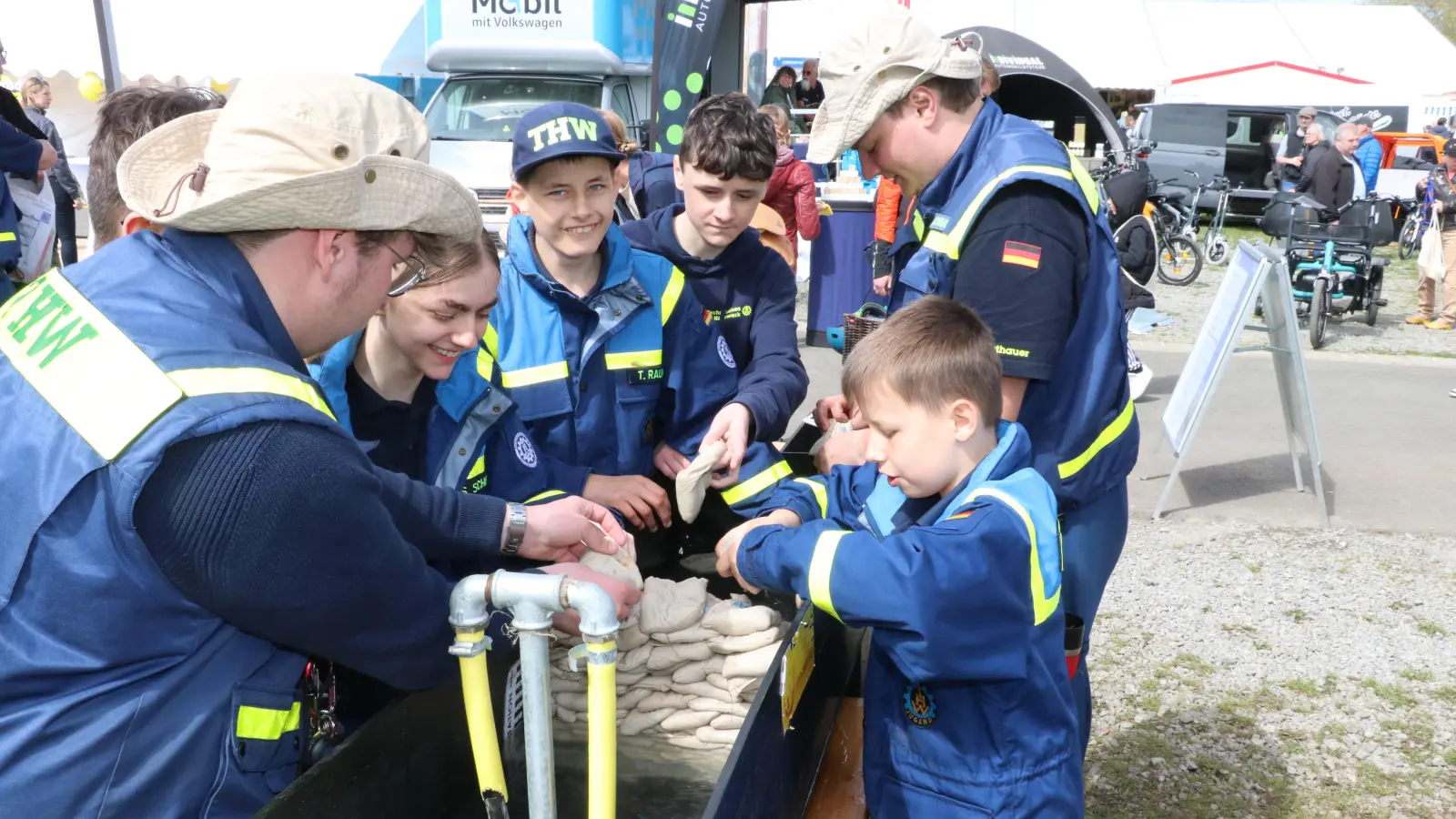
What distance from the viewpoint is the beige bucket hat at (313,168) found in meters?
1.26

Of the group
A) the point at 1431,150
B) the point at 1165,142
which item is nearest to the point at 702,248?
the point at 1165,142

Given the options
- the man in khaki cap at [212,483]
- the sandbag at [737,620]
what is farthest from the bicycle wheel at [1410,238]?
the man in khaki cap at [212,483]

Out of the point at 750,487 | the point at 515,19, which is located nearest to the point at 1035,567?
the point at 750,487

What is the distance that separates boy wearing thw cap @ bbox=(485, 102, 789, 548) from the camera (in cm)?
246

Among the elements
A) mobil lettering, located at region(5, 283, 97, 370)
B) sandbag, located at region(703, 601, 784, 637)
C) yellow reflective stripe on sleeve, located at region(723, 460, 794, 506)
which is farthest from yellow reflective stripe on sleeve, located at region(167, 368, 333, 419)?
yellow reflective stripe on sleeve, located at region(723, 460, 794, 506)

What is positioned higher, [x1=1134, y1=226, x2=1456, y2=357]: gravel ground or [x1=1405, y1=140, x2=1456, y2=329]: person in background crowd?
[x1=1405, y1=140, x2=1456, y2=329]: person in background crowd

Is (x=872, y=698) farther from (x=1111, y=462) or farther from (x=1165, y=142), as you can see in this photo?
(x=1165, y=142)

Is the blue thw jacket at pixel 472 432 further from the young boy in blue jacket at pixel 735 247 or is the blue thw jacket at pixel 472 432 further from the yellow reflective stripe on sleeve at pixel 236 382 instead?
the yellow reflective stripe on sleeve at pixel 236 382

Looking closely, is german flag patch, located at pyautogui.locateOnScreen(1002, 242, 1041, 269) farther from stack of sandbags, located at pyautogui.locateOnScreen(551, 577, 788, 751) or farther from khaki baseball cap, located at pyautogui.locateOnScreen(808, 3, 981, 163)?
stack of sandbags, located at pyautogui.locateOnScreen(551, 577, 788, 751)

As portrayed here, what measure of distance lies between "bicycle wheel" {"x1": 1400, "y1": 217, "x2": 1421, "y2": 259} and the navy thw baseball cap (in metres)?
16.2

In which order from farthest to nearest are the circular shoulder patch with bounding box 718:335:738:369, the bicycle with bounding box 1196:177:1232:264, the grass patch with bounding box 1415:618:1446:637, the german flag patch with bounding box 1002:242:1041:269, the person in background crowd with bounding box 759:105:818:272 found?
the bicycle with bounding box 1196:177:1232:264
the person in background crowd with bounding box 759:105:818:272
the grass patch with bounding box 1415:618:1446:637
the circular shoulder patch with bounding box 718:335:738:369
the german flag patch with bounding box 1002:242:1041:269

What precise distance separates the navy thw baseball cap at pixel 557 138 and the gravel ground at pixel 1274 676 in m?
2.37

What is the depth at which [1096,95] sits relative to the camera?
16047 mm

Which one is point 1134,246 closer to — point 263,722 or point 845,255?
point 845,255
